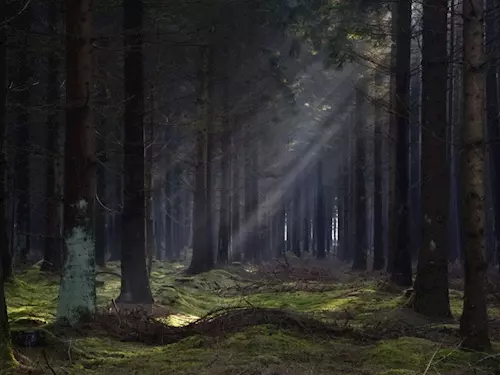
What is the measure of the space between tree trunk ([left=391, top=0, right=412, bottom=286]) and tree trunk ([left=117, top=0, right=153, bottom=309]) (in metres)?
6.75

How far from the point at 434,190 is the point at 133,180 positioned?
638 centimetres

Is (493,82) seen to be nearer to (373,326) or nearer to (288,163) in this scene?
(373,326)

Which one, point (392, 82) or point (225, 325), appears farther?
point (392, 82)

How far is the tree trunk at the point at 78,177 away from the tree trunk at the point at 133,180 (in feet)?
10.7

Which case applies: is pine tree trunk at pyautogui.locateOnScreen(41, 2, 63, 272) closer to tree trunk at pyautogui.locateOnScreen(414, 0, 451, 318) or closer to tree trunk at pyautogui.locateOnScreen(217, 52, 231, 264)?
tree trunk at pyautogui.locateOnScreen(217, 52, 231, 264)

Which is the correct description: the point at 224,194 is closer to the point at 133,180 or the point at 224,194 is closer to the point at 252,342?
the point at 133,180

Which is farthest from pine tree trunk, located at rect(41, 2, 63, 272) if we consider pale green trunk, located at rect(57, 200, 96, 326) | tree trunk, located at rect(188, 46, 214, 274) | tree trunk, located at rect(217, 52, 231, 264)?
pale green trunk, located at rect(57, 200, 96, 326)

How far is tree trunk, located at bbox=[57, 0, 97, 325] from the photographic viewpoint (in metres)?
9.59

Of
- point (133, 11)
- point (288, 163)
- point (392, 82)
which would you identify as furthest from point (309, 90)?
point (133, 11)

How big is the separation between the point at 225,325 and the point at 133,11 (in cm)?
770

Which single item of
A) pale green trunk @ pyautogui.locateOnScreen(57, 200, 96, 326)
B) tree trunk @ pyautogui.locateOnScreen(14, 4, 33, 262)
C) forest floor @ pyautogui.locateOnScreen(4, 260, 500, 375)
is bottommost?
forest floor @ pyautogui.locateOnScreen(4, 260, 500, 375)

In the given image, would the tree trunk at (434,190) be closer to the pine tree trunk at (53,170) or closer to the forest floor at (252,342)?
the forest floor at (252,342)

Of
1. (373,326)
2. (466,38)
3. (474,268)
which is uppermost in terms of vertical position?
(466,38)

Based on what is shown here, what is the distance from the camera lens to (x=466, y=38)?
765cm
